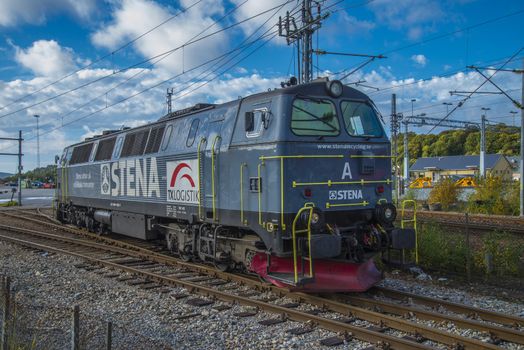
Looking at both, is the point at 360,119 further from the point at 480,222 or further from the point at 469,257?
the point at 480,222

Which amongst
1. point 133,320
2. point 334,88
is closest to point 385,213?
point 334,88

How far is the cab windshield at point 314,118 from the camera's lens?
8227mm

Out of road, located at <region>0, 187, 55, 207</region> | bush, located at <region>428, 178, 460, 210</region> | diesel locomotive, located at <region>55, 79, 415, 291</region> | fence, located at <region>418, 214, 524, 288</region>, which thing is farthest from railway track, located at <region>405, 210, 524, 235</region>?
road, located at <region>0, 187, 55, 207</region>

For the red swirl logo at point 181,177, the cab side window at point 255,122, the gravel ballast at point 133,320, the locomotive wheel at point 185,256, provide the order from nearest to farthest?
the gravel ballast at point 133,320
the cab side window at point 255,122
the red swirl logo at point 181,177
the locomotive wheel at point 185,256

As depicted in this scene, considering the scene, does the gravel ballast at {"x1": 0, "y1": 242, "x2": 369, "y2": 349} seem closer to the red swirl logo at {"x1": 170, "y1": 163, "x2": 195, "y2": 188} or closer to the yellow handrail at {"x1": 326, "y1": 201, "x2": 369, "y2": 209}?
the yellow handrail at {"x1": 326, "y1": 201, "x2": 369, "y2": 209}

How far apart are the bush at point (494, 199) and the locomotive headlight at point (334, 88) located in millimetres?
18989

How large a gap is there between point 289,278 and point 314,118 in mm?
2884

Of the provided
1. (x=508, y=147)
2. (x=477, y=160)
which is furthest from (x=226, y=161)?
(x=508, y=147)

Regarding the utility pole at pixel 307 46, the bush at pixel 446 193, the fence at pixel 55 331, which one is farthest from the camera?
the bush at pixel 446 193

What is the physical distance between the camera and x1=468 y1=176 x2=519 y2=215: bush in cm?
2477

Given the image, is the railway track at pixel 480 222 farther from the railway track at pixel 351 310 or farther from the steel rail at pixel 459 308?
the railway track at pixel 351 310

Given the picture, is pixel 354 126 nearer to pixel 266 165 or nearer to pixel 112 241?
pixel 266 165

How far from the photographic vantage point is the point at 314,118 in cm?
848

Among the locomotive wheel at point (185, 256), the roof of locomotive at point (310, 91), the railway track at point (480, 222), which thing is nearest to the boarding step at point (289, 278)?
the roof of locomotive at point (310, 91)
